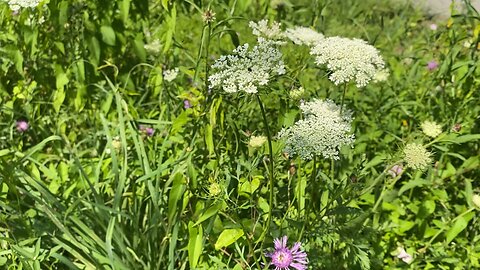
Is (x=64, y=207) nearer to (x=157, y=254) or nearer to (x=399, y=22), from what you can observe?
(x=157, y=254)

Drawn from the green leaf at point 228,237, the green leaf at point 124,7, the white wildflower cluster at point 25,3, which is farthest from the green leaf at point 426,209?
the white wildflower cluster at point 25,3

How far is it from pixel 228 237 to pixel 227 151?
386 mm

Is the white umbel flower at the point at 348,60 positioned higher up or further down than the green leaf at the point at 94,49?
higher up

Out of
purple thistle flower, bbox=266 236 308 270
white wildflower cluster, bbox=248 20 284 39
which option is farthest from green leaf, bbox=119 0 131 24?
purple thistle flower, bbox=266 236 308 270

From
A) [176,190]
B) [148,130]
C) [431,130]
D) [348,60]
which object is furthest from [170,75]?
[431,130]

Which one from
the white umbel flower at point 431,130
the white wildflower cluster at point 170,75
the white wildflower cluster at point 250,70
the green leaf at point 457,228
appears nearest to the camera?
the white wildflower cluster at point 250,70

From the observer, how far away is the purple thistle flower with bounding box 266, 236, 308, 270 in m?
1.47

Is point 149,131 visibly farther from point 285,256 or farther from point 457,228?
point 457,228

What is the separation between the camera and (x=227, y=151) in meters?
1.82

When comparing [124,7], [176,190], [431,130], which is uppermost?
[124,7]

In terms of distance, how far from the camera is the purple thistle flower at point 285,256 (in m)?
1.47

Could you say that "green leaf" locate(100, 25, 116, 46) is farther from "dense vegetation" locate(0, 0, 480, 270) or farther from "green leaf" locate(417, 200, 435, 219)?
"green leaf" locate(417, 200, 435, 219)

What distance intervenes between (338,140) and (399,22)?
290cm

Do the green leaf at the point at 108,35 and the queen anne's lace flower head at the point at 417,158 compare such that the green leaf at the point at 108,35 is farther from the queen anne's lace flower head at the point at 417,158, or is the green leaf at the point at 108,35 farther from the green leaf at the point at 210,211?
the queen anne's lace flower head at the point at 417,158
